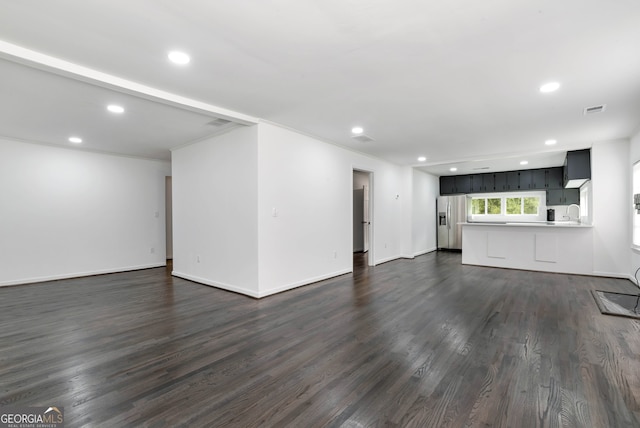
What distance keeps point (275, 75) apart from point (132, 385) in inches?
109

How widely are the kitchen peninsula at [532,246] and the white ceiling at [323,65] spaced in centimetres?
208

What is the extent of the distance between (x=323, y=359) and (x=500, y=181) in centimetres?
857

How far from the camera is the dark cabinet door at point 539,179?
26.8ft

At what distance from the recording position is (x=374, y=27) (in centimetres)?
210

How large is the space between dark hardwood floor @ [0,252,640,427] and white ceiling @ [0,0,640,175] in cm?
247

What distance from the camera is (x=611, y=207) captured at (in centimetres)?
536

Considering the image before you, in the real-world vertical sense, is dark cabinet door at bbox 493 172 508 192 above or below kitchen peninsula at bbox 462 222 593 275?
above

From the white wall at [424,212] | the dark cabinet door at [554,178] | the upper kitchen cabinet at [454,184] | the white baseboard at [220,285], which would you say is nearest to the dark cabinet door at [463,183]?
the upper kitchen cabinet at [454,184]

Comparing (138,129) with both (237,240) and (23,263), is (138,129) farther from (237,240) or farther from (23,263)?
(23,263)

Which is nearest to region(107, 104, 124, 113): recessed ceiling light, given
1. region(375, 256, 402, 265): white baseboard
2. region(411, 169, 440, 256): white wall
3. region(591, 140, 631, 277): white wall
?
region(375, 256, 402, 265): white baseboard

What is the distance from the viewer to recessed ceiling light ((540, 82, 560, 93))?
3.01m

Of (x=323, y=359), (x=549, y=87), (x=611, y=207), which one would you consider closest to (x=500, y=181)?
(x=611, y=207)

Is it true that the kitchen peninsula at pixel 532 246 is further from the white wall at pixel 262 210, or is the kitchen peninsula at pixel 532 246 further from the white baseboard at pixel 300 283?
the white baseboard at pixel 300 283

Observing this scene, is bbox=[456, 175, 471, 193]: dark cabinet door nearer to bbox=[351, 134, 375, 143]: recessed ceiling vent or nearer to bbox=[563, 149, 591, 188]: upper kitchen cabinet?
bbox=[563, 149, 591, 188]: upper kitchen cabinet
